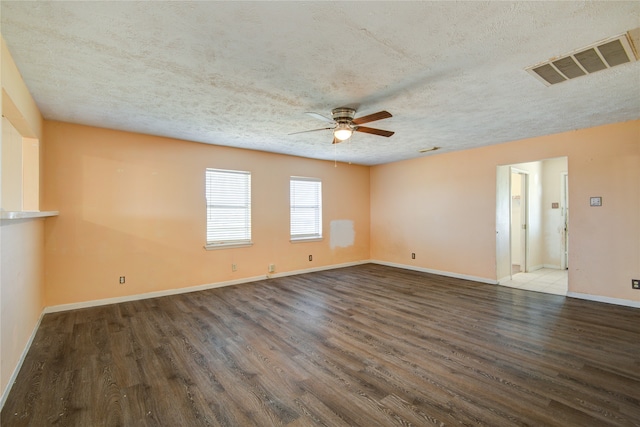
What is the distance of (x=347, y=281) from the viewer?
554 cm

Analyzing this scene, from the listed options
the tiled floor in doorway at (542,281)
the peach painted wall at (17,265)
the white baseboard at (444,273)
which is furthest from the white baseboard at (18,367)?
the tiled floor in doorway at (542,281)

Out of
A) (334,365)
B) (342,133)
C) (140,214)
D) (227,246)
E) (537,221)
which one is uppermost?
(342,133)

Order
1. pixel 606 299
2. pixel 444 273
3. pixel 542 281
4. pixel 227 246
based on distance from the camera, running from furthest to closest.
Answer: pixel 444 273, pixel 542 281, pixel 227 246, pixel 606 299

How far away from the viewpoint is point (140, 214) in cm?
445

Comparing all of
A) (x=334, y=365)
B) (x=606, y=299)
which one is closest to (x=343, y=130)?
(x=334, y=365)

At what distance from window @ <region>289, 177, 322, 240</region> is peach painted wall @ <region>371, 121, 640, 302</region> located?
1.73 metres

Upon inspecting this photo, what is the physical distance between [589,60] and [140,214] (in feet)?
18.2

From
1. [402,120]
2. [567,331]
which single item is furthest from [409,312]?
[402,120]

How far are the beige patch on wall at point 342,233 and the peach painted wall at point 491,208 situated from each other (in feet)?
2.36

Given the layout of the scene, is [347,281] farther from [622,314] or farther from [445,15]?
[445,15]

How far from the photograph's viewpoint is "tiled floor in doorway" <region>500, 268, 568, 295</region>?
489cm

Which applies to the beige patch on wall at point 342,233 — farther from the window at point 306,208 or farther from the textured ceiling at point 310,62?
the textured ceiling at point 310,62

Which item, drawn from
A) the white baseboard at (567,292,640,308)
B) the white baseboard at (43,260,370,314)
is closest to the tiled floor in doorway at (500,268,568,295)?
the white baseboard at (567,292,640,308)

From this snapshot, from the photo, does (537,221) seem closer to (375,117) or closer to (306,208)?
(306,208)
